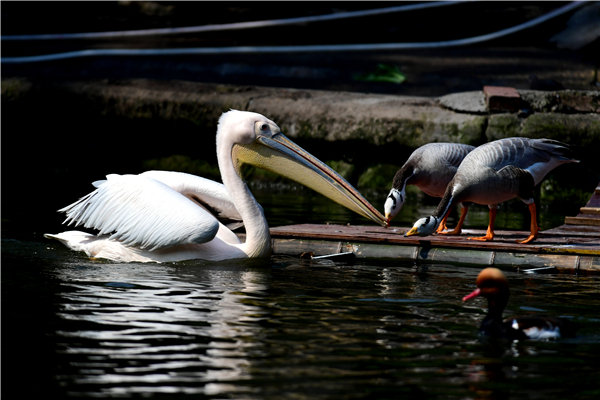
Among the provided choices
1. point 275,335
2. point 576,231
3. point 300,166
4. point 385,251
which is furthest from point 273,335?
point 576,231

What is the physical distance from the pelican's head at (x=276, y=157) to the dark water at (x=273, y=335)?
0.49 metres

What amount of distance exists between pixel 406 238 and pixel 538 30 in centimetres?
945

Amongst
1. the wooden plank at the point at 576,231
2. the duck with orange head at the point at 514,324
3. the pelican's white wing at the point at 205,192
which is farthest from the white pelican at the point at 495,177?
the duck with orange head at the point at 514,324

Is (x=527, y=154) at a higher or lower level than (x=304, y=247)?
higher

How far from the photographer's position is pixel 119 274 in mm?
4797

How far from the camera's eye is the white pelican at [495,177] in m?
5.75

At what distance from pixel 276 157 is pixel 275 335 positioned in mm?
2181

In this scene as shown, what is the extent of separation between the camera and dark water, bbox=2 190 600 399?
287 cm

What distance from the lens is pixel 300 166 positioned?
5.46 meters

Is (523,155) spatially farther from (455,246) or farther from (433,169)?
(455,246)

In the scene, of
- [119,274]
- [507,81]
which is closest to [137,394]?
[119,274]

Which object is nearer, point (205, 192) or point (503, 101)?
point (205, 192)

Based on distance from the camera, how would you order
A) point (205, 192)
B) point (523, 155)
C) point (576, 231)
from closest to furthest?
point (205, 192), point (523, 155), point (576, 231)

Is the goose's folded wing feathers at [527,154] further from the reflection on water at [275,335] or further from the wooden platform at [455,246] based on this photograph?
the reflection on water at [275,335]
